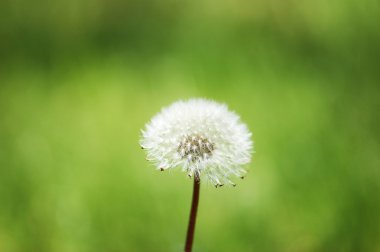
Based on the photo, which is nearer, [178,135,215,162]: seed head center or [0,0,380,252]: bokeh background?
[178,135,215,162]: seed head center

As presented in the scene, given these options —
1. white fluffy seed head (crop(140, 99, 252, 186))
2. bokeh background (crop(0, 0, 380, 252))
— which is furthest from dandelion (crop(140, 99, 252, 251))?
bokeh background (crop(0, 0, 380, 252))

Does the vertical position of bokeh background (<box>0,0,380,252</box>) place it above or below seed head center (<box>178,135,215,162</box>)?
above

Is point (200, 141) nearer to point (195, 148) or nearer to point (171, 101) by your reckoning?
point (195, 148)

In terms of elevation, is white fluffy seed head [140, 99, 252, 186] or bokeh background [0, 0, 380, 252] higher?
bokeh background [0, 0, 380, 252]

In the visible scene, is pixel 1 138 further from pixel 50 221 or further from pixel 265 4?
pixel 265 4

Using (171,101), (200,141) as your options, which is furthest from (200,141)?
(171,101)

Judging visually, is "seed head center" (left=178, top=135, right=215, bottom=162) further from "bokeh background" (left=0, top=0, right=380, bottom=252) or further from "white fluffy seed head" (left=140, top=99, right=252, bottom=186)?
"bokeh background" (left=0, top=0, right=380, bottom=252)

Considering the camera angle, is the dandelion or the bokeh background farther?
the bokeh background
